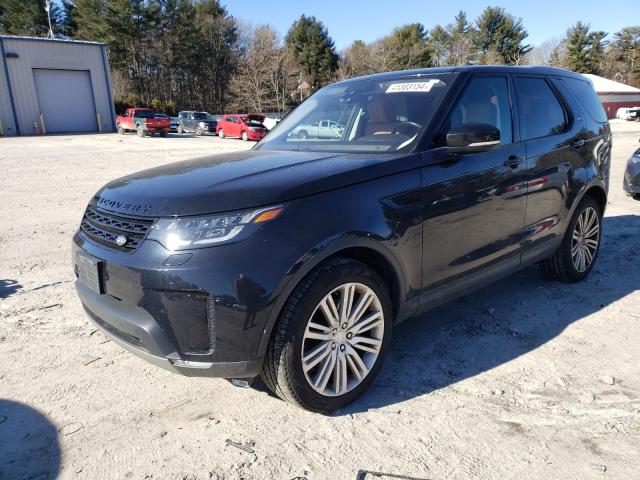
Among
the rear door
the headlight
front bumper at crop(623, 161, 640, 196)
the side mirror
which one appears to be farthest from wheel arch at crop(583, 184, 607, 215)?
front bumper at crop(623, 161, 640, 196)

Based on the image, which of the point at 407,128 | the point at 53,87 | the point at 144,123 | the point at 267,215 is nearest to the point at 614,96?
the point at 144,123

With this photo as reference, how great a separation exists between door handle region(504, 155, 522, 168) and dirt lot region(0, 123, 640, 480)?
1.25 meters

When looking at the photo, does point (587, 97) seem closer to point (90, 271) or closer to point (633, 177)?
point (633, 177)

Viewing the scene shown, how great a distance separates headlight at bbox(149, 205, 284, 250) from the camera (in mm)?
2277

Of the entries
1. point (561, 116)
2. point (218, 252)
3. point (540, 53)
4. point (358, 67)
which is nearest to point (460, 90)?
point (561, 116)

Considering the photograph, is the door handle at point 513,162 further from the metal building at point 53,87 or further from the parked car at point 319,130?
the metal building at point 53,87

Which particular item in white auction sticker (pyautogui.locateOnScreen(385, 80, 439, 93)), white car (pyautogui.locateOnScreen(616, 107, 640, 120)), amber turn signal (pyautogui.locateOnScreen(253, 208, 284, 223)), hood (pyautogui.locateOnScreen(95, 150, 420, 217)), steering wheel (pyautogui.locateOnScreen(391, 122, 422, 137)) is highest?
white auction sticker (pyautogui.locateOnScreen(385, 80, 439, 93))

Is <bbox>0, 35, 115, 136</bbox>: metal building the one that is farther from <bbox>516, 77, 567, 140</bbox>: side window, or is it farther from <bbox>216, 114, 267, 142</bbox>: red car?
<bbox>516, 77, 567, 140</bbox>: side window

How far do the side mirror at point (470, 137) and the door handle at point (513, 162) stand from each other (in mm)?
480

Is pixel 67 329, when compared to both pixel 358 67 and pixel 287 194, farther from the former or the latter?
pixel 358 67

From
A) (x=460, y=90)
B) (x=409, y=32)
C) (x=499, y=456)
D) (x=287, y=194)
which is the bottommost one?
(x=499, y=456)

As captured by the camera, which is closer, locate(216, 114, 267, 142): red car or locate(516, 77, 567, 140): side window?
locate(516, 77, 567, 140): side window

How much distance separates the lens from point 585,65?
222 ft

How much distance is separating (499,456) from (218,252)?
1682 mm
